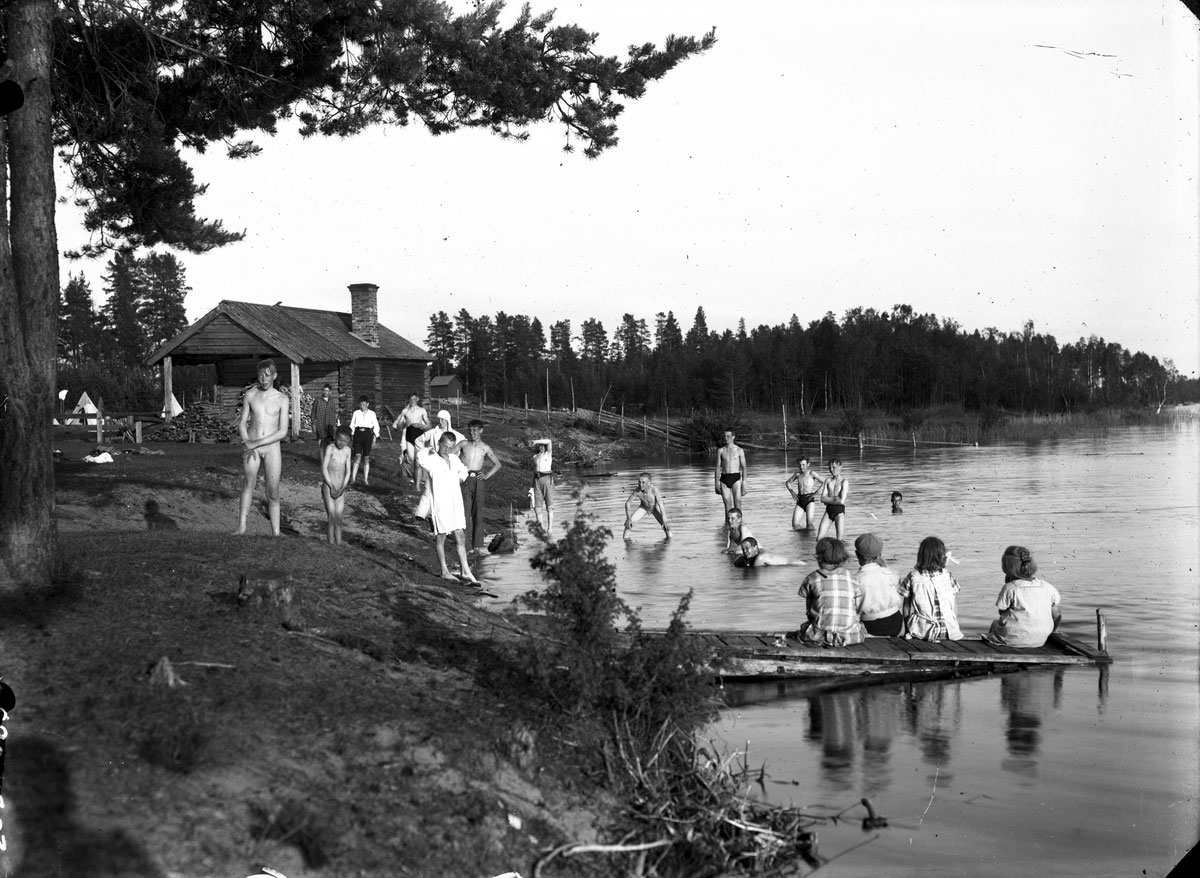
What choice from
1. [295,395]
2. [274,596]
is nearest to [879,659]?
[274,596]

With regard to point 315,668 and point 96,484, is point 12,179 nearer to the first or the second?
point 315,668

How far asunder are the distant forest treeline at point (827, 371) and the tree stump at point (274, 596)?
4259 inches

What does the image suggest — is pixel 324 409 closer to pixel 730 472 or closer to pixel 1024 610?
pixel 730 472

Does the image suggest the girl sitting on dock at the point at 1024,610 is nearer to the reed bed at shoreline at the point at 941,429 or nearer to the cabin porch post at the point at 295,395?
the cabin porch post at the point at 295,395

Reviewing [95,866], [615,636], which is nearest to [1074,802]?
[615,636]

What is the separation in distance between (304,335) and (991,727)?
38929mm

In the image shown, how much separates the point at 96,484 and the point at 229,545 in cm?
865

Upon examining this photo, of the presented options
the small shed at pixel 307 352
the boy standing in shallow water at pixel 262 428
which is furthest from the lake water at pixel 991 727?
the small shed at pixel 307 352

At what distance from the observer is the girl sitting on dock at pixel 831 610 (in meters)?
10.3

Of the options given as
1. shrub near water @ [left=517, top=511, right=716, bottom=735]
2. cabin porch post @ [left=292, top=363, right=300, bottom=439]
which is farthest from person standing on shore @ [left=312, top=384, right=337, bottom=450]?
shrub near water @ [left=517, top=511, right=716, bottom=735]

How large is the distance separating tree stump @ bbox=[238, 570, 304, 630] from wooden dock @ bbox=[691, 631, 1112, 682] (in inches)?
146

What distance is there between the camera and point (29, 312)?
850 cm

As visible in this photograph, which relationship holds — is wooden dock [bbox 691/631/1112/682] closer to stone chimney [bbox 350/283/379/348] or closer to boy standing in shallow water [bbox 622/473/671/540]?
boy standing in shallow water [bbox 622/473/671/540]

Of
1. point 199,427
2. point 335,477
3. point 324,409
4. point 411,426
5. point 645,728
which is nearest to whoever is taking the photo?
point 645,728
